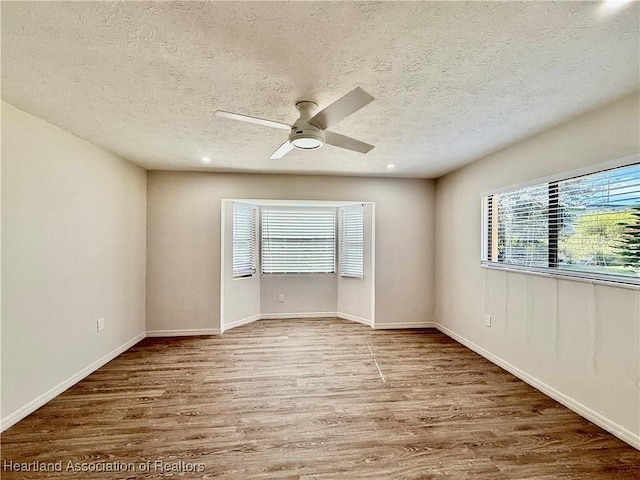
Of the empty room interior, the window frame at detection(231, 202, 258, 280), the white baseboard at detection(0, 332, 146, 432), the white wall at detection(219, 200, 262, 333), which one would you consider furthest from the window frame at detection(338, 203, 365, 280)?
the white baseboard at detection(0, 332, 146, 432)

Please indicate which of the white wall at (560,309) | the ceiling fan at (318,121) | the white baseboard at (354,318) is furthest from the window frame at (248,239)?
the white wall at (560,309)

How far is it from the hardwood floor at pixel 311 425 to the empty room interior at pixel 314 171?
0.07 ft

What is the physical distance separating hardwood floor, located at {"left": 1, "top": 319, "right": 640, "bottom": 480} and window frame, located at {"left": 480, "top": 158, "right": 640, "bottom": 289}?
1.08 metres

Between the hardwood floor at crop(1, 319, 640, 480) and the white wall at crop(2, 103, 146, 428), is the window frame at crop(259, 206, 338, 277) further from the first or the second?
the white wall at crop(2, 103, 146, 428)

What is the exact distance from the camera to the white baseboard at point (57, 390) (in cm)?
212

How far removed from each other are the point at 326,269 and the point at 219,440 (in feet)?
11.3

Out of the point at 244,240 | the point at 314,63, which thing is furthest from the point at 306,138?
the point at 244,240

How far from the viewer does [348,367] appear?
Answer: 3156 mm

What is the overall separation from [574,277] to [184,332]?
177 inches

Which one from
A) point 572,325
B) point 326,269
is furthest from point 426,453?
point 326,269

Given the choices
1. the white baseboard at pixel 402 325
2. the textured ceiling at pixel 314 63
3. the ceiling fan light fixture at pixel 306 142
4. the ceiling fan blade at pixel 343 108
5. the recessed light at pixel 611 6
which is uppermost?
the recessed light at pixel 611 6

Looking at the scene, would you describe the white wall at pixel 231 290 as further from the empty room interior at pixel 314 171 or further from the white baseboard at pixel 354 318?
the white baseboard at pixel 354 318

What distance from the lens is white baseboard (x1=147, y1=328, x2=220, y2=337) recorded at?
411cm

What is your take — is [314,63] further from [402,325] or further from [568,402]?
[402,325]
